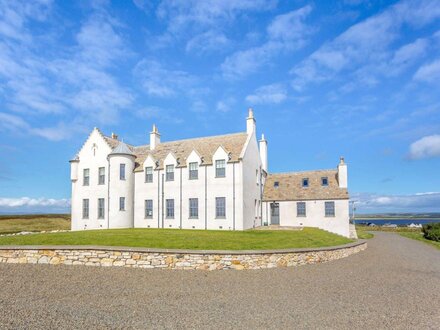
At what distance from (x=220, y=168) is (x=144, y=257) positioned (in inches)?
599

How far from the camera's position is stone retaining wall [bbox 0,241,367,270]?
14555 mm

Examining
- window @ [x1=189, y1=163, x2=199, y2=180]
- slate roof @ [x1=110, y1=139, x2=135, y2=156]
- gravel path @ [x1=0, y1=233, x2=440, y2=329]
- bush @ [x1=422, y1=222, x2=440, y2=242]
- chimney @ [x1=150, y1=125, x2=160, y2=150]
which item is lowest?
bush @ [x1=422, y1=222, x2=440, y2=242]

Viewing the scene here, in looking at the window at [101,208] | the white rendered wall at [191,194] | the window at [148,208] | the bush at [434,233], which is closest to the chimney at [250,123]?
the white rendered wall at [191,194]

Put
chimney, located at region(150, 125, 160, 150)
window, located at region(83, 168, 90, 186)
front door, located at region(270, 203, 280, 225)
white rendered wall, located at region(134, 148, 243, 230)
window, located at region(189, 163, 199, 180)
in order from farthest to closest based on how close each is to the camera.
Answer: chimney, located at region(150, 125, 160, 150)
front door, located at region(270, 203, 280, 225)
window, located at region(83, 168, 90, 186)
window, located at region(189, 163, 199, 180)
white rendered wall, located at region(134, 148, 243, 230)

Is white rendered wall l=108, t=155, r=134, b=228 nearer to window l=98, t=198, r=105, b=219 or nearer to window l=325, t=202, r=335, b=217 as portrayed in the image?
window l=98, t=198, r=105, b=219

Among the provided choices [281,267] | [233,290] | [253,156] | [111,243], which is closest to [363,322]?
[233,290]

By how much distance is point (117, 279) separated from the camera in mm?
12383

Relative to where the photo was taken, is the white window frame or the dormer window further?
the dormer window

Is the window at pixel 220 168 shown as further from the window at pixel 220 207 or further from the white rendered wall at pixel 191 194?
the window at pixel 220 207

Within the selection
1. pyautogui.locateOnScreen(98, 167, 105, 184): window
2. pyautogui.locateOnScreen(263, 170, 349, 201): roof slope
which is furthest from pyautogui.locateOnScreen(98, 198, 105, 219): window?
pyautogui.locateOnScreen(263, 170, 349, 201): roof slope

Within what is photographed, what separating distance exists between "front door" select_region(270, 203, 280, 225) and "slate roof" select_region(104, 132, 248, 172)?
337 inches

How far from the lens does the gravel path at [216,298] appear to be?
7977 mm

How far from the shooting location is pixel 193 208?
29.6 m

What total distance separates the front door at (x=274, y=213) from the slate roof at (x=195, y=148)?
28.1 feet
